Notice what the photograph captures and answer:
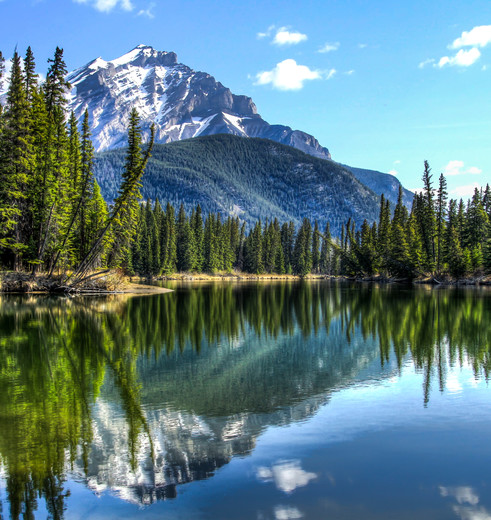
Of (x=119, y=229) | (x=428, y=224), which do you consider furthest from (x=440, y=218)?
(x=119, y=229)

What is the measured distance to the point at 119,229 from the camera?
54.4m

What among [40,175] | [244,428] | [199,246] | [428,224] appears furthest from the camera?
[199,246]

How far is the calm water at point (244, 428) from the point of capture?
21.2 feet

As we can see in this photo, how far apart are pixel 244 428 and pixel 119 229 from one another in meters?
47.8

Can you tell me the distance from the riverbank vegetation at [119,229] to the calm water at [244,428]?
24.5 m

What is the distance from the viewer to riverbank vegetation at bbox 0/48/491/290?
40.9 m

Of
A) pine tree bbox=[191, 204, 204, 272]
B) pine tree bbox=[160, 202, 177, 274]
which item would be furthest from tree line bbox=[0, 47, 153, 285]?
pine tree bbox=[191, 204, 204, 272]

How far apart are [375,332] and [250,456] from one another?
1618 centimetres

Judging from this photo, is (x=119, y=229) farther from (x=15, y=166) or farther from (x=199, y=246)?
(x=199, y=246)

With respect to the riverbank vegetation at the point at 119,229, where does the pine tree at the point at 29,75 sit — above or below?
above

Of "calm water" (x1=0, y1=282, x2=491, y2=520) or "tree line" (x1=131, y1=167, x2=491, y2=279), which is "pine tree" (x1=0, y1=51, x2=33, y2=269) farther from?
"tree line" (x1=131, y1=167, x2=491, y2=279)

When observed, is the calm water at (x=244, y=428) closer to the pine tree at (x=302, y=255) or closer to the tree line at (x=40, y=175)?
the tree line at (x=40, y=175)

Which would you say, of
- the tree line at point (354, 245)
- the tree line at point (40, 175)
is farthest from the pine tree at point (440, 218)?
the tree line at point (40, 175)

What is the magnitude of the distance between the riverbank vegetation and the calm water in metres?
24.5
